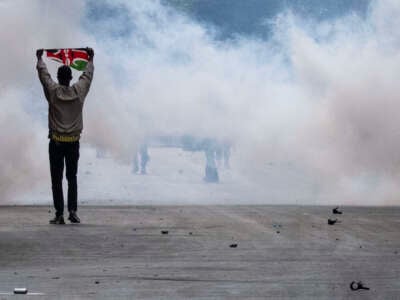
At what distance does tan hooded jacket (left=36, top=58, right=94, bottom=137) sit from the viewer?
62.6 feet

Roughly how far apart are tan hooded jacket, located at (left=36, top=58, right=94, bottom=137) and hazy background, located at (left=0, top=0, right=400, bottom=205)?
31.9 ft

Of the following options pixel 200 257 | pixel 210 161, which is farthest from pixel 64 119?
pixel 210 161

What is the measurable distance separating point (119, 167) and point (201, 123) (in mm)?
4103

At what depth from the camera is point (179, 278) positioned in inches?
471

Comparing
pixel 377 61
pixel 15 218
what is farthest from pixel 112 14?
pixel 15 218

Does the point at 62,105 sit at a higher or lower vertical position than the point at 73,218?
higher

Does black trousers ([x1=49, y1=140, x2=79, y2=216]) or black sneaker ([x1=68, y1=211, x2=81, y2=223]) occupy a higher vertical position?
black trousers ([x1=49, y1=140, x2=79, y2=216])

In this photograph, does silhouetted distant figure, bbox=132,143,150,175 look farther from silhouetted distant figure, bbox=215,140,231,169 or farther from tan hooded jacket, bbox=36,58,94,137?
tan hooded jacket, bbox=36,58,94,137

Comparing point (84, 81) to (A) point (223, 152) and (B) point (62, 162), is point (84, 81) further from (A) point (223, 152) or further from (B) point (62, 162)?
(A) point (223, 152)

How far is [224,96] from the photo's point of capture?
231 feet

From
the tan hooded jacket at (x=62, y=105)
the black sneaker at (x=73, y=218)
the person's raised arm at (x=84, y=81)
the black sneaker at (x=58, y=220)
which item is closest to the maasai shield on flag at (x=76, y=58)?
the person's raised arm at (x=84, y=81)

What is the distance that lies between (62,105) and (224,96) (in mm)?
51345

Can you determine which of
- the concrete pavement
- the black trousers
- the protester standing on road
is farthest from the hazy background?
the concrete pavement

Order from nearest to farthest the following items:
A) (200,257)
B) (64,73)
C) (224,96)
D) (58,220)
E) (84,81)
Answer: (200,257)
(58,220)
(64,73)
(84,81)
(224,96)
